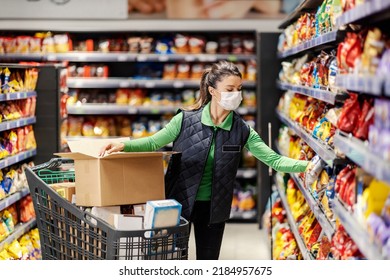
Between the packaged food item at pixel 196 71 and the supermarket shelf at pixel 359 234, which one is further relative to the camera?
the packaged food item at pixel 196 71

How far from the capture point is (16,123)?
5.51 metres

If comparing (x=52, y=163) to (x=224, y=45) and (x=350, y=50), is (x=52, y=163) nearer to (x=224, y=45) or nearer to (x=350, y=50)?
(x=350, y=50)

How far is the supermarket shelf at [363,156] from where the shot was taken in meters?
2.21

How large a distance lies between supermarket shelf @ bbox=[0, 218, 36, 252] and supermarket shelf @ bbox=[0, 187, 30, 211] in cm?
21

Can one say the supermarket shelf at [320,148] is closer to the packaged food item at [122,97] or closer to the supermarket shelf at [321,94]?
the supermarket shelf at [321,94]

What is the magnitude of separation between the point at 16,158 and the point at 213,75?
2.01 meters

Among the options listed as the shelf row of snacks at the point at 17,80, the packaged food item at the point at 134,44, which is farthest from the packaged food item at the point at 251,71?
the shelf row of snacks at the point at 17,80

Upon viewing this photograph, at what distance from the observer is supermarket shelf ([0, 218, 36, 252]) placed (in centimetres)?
505

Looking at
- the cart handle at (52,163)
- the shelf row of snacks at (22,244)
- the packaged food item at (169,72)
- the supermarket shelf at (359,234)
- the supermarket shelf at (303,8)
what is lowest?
the shelf row of snacks at (22,244)

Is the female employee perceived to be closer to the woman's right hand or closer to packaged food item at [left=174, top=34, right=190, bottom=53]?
the woman's right hand

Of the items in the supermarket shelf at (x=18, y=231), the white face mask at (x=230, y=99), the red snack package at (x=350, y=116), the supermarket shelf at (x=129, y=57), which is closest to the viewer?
the red snack package at (x=350, y=116)

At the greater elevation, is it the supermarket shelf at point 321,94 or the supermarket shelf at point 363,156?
the supermarket shelf at point 321,94

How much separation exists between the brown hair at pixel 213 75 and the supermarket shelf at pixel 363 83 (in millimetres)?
1186

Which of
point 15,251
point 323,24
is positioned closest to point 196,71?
point 15,251
